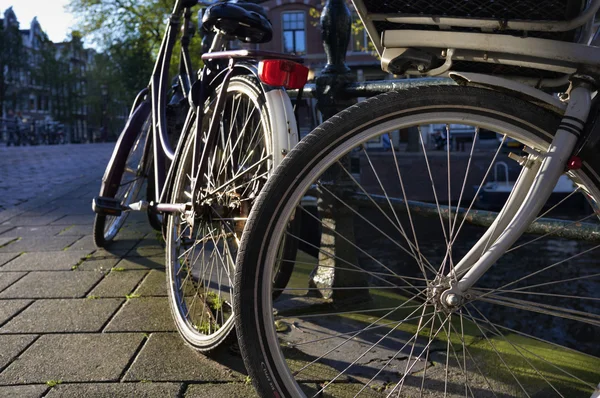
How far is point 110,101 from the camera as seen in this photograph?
5991cm

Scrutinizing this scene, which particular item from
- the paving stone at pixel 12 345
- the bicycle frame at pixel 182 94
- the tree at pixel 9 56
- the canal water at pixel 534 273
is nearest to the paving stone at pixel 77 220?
the bicycle frame at pixel 182 94

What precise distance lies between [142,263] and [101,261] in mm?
260

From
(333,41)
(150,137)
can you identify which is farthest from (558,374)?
(150,137)

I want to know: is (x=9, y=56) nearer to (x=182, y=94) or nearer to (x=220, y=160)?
(x=182, y=94)

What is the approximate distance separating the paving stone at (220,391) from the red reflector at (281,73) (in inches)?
35.2

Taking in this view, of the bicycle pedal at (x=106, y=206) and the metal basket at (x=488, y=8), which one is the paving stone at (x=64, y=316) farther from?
the metal basket at (x=488, y=8)

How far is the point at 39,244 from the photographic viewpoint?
4012 millimetres

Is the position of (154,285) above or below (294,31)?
below

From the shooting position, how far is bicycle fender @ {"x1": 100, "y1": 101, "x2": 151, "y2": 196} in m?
3.42

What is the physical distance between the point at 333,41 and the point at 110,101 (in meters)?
60.6

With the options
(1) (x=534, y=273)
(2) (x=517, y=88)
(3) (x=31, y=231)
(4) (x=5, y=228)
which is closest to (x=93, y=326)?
(1) (x=534, y=273)

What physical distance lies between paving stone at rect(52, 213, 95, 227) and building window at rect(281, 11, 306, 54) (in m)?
25.9

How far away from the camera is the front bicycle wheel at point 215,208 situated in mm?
2068

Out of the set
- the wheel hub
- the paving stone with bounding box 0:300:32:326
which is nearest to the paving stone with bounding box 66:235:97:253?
the paving stone with bounding box 0:300:32:326
